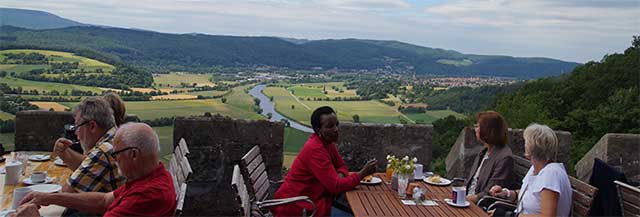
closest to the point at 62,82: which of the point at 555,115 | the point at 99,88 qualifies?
the point at 99,88

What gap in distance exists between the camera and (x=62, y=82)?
252 inches

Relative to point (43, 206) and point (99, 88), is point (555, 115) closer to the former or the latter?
point (99, 88)

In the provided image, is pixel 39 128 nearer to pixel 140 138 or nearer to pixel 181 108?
pixel 181 108

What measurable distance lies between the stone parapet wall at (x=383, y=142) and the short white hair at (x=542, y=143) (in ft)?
5.53

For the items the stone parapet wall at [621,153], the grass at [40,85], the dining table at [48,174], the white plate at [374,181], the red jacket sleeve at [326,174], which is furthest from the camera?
the grass at [40,85]

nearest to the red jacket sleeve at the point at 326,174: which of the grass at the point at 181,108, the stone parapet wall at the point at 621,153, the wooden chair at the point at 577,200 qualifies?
the wooden chair at the point at 577,200

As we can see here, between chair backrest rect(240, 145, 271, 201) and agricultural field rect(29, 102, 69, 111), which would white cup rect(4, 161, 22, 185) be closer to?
chair backrest rect(240, 145, 271, 201)

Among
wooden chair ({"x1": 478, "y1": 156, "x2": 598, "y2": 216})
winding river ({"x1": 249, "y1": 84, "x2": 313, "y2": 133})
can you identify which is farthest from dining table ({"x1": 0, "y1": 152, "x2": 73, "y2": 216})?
wooden chair ({"x1": 478, "y1": 156, "x2": 598, "y2": 216})

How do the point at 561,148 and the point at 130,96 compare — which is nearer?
the point at 561,148

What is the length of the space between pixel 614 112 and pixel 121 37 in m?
13.6

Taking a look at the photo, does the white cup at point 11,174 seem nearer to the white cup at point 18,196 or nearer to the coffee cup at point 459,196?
the white cup at point 18,196

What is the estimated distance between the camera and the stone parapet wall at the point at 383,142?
513 cm

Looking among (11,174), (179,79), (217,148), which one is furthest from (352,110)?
(11,174)

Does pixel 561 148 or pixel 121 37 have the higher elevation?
pixel 121 37
